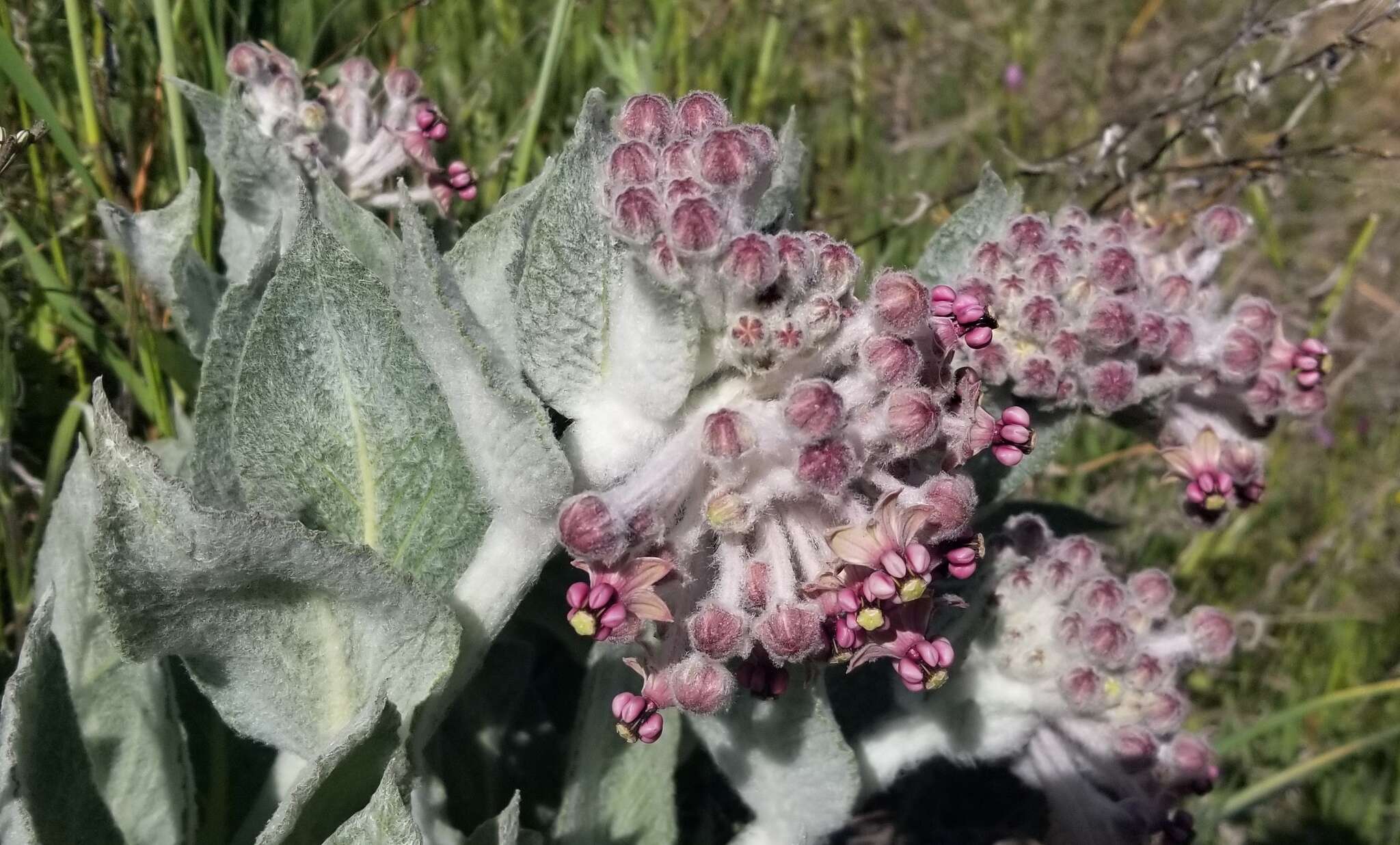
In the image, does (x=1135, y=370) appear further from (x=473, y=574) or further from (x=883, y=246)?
(x=883, y=246)

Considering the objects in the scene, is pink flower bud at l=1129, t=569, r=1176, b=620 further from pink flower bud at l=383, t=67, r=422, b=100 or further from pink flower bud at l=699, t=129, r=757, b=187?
pink flower bud at l=383, t=67, r=422, b=100

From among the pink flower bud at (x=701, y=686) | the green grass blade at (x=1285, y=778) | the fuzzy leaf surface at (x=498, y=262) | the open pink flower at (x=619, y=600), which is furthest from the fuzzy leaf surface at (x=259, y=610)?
the green grass blade at (x=1285, y=778)

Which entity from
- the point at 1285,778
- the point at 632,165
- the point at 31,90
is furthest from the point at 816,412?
the point at 1285,778

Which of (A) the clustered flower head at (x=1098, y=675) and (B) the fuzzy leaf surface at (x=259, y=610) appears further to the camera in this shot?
(A) the clustered flower head at (x=1098, y=675)

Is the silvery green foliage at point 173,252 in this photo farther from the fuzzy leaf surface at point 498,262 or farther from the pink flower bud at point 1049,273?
the pink flower bud at point 1049,273

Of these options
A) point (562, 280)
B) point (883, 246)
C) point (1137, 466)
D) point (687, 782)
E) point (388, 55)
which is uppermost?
point (562, 280)

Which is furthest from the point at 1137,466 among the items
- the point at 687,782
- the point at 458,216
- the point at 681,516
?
the point at 681,516

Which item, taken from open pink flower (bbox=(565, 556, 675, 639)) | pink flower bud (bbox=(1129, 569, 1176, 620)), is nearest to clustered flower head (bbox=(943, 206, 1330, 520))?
pink flower bud (bbox=(1129, 569, 1176, 620))
